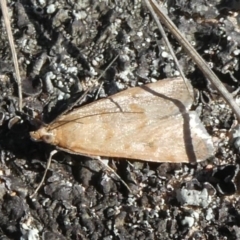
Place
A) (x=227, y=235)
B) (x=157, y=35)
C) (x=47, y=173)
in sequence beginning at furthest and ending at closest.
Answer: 1. (x=157, y=35)
2. (x=47, y=173)
3. (x=227, y=235)

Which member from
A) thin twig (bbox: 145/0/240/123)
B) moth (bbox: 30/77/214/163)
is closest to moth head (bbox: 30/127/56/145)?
moth (bbox: 30/77/214/163)

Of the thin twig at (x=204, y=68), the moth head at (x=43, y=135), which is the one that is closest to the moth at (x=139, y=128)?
the moth head at (x=43, y=135)

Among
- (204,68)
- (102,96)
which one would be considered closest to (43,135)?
(102,96)

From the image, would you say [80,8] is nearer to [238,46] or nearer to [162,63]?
[162,63]

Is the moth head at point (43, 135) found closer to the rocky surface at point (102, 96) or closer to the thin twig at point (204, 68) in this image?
the rocky surface at point (102, 96)

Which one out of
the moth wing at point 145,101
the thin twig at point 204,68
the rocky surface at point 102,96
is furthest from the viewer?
the moth wing at point 145,101

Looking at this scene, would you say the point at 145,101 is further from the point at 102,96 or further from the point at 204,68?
the point at 204,68

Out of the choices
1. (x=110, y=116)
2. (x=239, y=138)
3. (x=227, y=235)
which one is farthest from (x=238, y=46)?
(x=227, y=235)
